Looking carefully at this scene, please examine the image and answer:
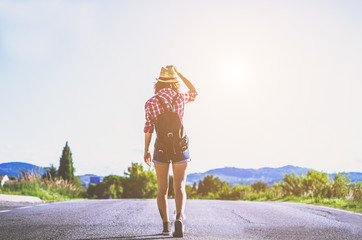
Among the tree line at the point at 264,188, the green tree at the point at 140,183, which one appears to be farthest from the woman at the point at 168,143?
the green tree at the point at 140,183

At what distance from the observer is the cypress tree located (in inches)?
1689

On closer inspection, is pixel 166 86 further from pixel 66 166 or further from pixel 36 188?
pixel 66 166

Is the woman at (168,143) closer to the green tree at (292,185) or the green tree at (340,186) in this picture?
the green tree at (340,186)

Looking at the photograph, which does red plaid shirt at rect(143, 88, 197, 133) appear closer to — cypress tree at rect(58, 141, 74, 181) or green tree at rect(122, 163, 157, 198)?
green tree at rect(122, 163, 157, 198)

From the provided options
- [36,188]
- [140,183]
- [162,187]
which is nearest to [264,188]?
[140,183]

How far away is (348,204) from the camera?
37.7ft

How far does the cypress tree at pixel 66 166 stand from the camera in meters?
42.9

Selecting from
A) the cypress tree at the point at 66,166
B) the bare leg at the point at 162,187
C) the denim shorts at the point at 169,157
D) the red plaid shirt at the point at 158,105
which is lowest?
the bare leg at the point at 162,187

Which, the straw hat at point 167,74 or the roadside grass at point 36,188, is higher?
the straw hat at point 167,74

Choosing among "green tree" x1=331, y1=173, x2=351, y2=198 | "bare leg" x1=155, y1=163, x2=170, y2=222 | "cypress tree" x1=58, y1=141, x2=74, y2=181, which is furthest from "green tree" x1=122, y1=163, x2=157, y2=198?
"bare leg" x1=155, y1=163, x2=170, y2=222

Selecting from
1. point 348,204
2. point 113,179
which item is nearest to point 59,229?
point 348,204

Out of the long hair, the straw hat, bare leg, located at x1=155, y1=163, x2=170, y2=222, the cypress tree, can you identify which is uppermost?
the cypress tree

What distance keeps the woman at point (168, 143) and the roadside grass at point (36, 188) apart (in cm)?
1080

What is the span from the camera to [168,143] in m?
4.47
